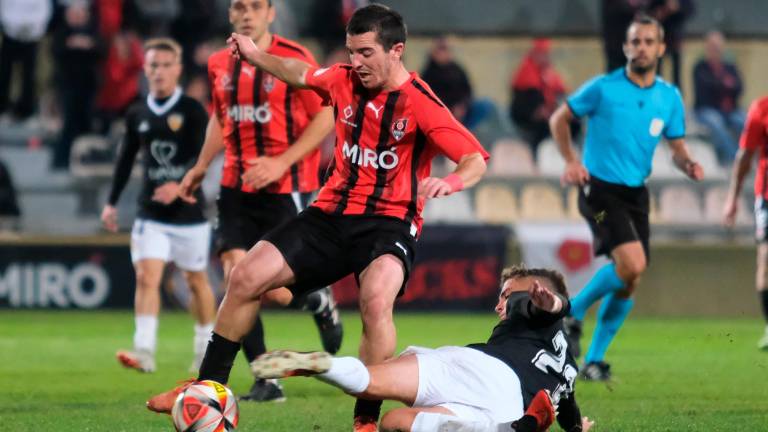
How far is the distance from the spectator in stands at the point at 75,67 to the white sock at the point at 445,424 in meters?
11.9

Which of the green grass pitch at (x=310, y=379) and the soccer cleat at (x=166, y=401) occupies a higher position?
the soccer cleat at (x=166, y=401)

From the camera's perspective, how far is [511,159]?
59.2ft

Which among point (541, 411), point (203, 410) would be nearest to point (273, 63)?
point (203, 410)

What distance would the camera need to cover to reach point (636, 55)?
916 cm

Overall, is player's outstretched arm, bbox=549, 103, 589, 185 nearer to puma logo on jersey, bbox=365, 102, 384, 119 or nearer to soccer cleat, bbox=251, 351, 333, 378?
puma logo on jersey, bbox=365, 102, 384, 119

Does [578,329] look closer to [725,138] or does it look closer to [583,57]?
[725,138]

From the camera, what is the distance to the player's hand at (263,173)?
6.83 meters

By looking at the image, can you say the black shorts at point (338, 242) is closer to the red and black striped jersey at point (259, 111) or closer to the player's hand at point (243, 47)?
the player's hand at point (243, 47)

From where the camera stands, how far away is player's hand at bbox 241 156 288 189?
6828 mm

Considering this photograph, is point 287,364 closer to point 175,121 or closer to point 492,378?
point 492,378

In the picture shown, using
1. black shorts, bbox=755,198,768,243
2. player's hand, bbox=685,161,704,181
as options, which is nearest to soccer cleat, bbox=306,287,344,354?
player's hand, bbox=685,161,704,181

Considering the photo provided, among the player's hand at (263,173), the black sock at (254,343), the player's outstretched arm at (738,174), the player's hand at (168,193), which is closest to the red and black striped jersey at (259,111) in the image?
the black sock at (254,343)

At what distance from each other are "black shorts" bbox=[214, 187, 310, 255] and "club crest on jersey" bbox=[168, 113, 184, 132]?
148cm

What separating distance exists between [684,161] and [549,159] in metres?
8.91
